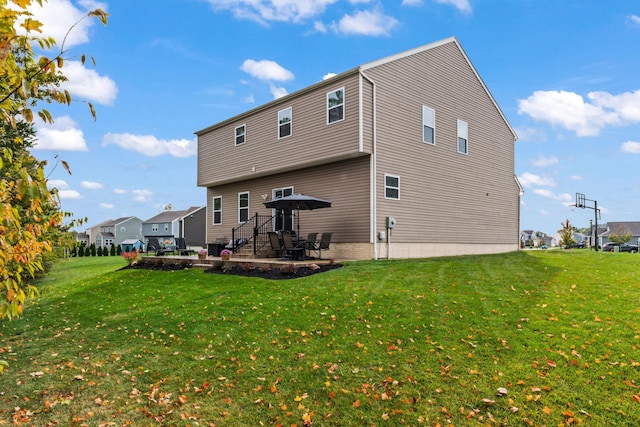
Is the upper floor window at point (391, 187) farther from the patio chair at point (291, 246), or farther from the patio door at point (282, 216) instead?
the patio door at point (282, 216)

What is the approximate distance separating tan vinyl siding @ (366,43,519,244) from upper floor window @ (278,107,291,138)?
4.08 m

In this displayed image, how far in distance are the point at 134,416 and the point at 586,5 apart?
57.9 ft

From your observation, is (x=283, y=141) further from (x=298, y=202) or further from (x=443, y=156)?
(x=443, y=156)

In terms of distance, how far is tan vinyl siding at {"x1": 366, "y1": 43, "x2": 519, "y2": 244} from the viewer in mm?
15555

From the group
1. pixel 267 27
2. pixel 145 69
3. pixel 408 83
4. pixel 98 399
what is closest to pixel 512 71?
pixel 408 83

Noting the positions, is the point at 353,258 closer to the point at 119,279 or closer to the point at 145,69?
the point at 119,279

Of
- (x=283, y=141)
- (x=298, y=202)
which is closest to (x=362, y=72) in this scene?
(x=283, y=141)

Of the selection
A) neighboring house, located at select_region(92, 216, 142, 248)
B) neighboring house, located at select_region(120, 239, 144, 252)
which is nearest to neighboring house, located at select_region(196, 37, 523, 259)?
neighboring house, located at select_region(120, 239, 144, 252)

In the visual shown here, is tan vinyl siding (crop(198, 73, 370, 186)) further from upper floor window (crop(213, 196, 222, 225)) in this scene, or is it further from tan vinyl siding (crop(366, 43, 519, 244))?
tan vinyl siding (crop(366, 43, 519, 244))

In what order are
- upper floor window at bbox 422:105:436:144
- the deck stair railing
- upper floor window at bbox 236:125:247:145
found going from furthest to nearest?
upper floor window at bbox 236:125:247:145, the deck stair railing, upper floor window at bbox 422:105:436:144

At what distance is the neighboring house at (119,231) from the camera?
65375 mm

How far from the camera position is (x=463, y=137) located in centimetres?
1900

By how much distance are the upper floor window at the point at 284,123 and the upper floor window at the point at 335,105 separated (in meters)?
2.35

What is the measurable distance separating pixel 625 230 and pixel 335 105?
72964 millimetres
